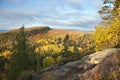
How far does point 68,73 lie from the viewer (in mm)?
15883

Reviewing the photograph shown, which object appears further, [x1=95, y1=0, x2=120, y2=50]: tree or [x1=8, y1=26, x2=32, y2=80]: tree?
[x1=8, y1=26, x2=32, y2=80]: tree

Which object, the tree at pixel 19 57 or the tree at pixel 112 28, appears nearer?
the tree at pixel 112 28

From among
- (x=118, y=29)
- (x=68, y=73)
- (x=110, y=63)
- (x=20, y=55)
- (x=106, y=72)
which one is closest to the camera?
(x=106, y=72)

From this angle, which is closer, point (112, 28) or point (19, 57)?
point (112, 28)

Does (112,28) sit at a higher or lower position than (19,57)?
higher

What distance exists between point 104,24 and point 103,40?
3.03 metres

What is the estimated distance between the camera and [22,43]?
1727 inches

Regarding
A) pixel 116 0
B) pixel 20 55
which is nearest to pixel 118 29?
pixel 116 0

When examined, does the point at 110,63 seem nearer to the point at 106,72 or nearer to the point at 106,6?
the point at 106,72

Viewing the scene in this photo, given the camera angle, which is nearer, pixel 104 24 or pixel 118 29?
pixel 118 29

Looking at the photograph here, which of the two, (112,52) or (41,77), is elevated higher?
(112,52)

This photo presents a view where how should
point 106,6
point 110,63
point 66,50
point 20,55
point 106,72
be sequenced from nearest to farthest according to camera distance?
point 106,72 < point 110,63 < point 106,6 < point 20,55 < point 66,50

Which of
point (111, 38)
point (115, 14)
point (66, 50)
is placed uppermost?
point (115, 14)

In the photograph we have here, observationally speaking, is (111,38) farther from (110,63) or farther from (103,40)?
(110,63)
